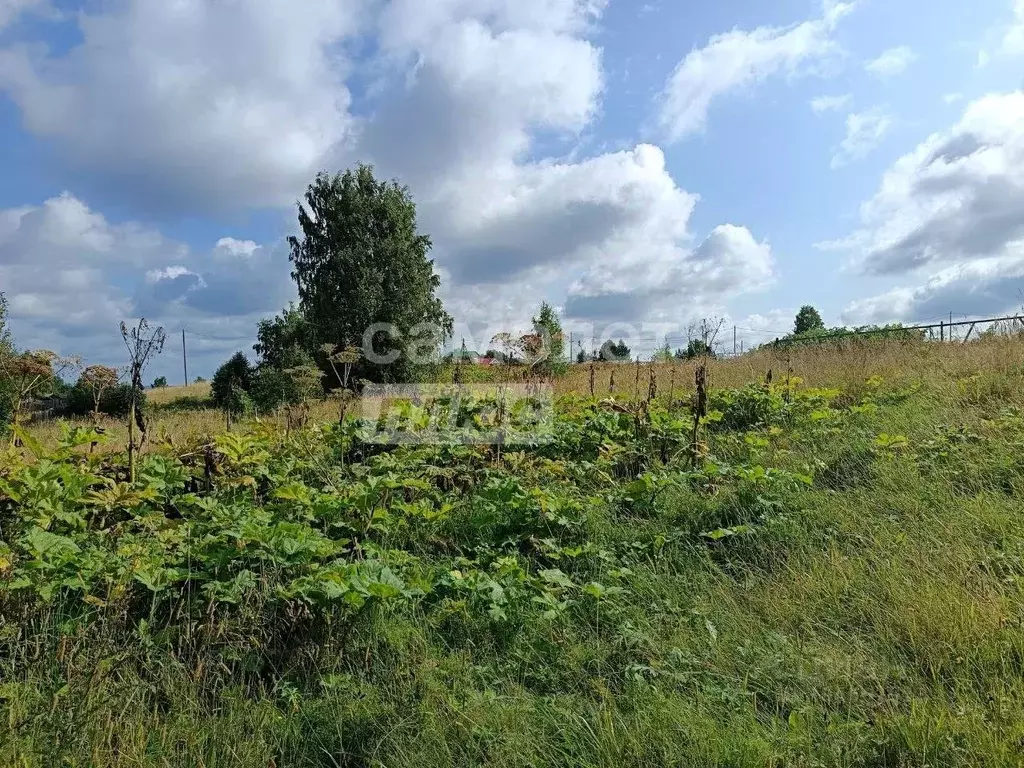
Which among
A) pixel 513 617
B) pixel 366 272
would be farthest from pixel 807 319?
pixel 513 617

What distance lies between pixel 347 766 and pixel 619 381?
1203 cm

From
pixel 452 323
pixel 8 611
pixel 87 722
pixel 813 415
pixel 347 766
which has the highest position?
pixel 452 323

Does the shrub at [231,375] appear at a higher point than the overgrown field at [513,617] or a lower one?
higher

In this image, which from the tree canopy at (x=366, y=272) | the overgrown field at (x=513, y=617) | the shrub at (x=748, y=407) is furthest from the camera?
the tree canopy at (x=366, y=272)

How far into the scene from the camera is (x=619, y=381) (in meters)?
13.7

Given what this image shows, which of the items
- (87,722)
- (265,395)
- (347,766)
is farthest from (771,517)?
(265,395)

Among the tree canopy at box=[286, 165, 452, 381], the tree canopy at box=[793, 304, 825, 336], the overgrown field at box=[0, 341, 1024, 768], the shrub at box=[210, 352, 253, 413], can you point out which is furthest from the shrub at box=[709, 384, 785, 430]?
the tree canopy at box=[793, 304, 825, 336]

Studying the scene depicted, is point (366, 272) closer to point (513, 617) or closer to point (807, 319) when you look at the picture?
point (513, 617)

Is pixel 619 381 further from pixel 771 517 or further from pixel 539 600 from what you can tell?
pixel 539 600

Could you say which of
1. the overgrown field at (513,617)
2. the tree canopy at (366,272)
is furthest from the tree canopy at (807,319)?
the overgrown field at (513,617)

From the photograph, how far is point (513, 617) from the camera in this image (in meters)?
2.87

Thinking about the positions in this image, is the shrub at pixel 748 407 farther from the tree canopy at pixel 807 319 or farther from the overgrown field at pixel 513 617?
the tree canopy at pixel 807 319

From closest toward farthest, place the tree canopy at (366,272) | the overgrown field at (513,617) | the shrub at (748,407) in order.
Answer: the overgrown field at (513,617) < the shrub at (748,407) < the tree canopy at (366,272)

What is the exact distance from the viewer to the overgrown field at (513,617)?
6.82ft
